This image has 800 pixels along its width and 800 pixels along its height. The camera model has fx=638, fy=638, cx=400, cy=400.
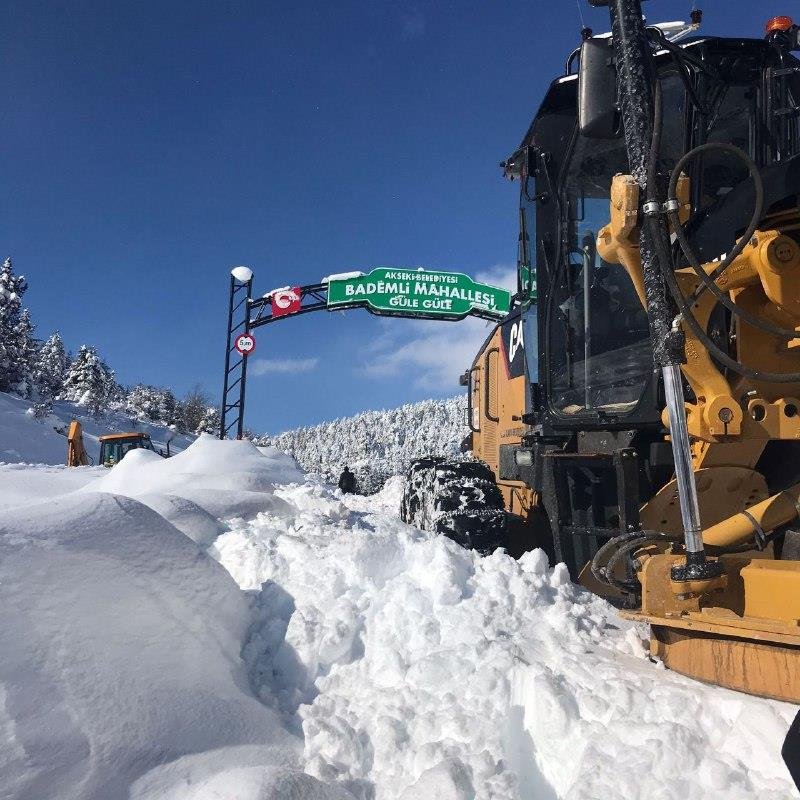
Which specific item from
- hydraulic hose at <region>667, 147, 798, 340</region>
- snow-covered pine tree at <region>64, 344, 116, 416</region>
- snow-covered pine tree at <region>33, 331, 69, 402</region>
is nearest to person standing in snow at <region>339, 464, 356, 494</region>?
hydraulic hose at <region>667, 147, 798, 340</region>

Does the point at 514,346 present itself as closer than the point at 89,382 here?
Yes

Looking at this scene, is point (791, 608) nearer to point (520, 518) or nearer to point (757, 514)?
point (757, 514)

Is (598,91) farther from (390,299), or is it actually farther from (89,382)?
(89,382)

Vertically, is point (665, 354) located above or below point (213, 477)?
above

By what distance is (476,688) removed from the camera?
2475mm

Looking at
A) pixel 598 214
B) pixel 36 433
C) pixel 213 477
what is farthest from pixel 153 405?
pixel 598 214

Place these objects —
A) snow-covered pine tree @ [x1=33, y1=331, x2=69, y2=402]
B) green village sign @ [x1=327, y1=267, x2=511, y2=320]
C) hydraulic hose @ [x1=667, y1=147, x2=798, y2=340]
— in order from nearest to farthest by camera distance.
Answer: hydraulic hose @ [x1=667, y1=147, x2=798, y2=340] < green village sign @ [x1=327, y1=267, x2=511, y2=320] < snow-covered pine tree @ [x1=33, y1=331, x2=69, y2=402]

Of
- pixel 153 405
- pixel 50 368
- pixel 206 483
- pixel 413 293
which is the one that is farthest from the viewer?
pixel 153 405

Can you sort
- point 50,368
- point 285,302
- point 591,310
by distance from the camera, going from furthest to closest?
point 50,368 → point 285,302 → point 591,310

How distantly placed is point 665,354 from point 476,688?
4.81 feet

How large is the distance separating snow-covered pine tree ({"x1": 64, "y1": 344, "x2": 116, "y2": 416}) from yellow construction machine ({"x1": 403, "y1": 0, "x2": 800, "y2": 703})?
164 feet

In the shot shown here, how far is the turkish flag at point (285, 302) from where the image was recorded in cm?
1877

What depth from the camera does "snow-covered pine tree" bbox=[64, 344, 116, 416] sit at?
1978 inches

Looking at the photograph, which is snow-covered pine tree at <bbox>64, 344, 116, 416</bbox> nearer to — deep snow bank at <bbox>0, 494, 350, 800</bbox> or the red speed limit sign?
the red speed limit sign
